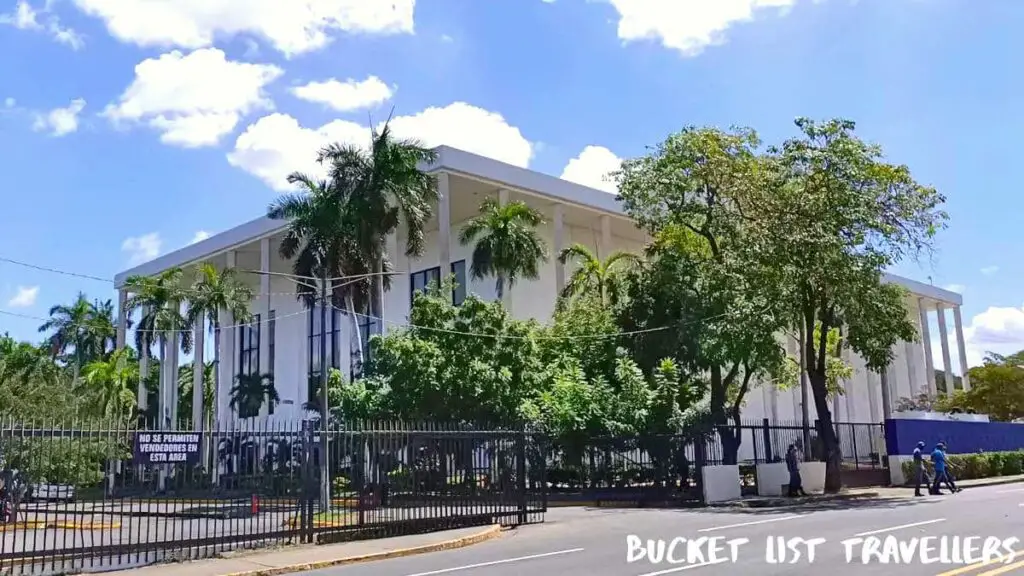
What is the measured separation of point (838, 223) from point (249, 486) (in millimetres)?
19734

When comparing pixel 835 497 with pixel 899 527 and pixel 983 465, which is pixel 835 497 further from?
pixel 983 465

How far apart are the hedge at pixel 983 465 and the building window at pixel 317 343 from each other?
3303 cm

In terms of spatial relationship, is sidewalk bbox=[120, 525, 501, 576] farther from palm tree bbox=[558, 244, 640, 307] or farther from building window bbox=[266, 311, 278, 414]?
building window bbox=[266, 311, 278, 414]

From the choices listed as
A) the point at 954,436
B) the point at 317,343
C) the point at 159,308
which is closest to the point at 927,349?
the point at 954,436

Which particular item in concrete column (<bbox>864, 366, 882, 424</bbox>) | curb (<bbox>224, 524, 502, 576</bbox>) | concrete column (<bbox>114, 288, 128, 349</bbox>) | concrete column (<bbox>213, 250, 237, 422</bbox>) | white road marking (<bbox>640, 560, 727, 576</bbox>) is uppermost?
concrete column (<bbox>114, 288, 128, 349</bbox>)

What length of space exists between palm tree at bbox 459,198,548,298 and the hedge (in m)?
17.6

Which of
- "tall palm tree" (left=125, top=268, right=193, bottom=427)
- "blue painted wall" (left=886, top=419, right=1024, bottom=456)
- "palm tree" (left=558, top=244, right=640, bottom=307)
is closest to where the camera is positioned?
"blue painted wall" (left=886, top=419, right=1024, bottom=456)

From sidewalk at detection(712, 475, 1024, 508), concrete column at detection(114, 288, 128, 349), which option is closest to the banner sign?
sidewalk at detection(712, 475, 1024, 508)

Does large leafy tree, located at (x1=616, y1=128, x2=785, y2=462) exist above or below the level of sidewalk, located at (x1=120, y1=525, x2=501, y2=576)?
above

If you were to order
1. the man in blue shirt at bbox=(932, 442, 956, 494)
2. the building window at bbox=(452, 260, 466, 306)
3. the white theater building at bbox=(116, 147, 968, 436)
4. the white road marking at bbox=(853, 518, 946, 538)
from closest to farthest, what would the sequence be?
the white road marking at bbox=(853, 518, 946, 538), the man in blue shirt at bbox=(932, 442, 956, 494), the white theater building at bbox=(116, 147, 968, 436), the building window at bbox=(452, 260, 466, 306)

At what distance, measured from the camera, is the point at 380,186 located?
3631cm

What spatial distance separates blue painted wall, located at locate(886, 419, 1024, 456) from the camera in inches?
1390

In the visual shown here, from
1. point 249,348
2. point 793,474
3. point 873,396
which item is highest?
point 249,348

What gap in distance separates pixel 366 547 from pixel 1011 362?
218 ft
